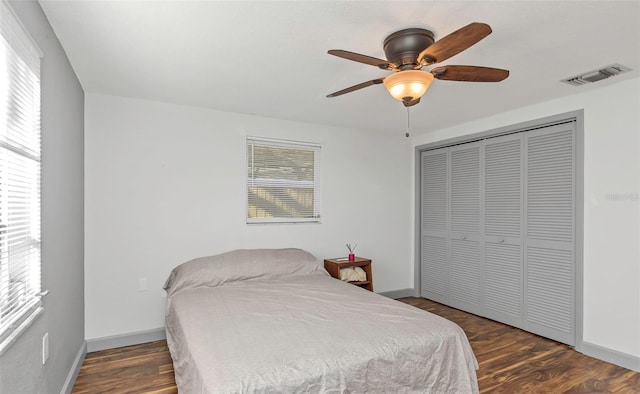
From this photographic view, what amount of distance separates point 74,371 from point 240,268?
1.42 meters

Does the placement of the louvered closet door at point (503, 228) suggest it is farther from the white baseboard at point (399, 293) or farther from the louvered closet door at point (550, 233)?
the white baseboard at point (399, 293)

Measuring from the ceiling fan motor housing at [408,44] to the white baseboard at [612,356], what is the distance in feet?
9.66

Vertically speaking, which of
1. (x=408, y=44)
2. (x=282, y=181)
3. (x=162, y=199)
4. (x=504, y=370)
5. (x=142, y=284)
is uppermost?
(x=408, y=44)

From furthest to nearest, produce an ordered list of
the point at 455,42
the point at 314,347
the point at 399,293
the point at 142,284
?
1. the point at 399,293
2. the point at 142,284
3. the point at 314,347
4. the point at 455,42

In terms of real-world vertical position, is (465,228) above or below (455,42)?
below

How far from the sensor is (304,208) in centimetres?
415

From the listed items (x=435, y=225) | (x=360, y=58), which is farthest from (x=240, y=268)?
(x=435, y=225)

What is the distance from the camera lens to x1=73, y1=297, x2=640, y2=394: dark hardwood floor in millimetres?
2449

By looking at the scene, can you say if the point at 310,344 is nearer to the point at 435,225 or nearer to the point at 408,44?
the point at 408,44

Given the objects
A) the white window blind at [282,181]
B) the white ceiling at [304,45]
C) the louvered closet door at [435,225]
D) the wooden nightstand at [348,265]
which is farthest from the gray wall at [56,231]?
the louvered closet door at [435,225]

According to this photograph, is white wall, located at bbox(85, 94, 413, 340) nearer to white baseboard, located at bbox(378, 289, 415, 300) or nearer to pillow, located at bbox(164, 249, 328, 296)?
pillow, located at bbox(164, 249, 328, 296)

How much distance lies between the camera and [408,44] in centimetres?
193

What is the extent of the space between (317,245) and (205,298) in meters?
1.75

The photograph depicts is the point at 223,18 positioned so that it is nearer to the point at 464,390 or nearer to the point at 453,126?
the point at 464,390
